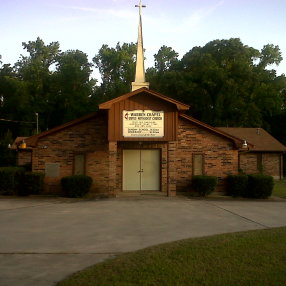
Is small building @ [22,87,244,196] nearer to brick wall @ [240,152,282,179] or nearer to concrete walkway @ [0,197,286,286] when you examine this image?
concrete walkway @ [0,197,286,286]

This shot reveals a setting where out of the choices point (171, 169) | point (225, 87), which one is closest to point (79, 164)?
point (171, 169)

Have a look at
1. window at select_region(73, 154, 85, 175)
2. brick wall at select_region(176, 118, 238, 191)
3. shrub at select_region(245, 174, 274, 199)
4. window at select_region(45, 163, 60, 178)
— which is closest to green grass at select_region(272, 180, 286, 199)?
shrub at select_region(245, 174, 274, 199)

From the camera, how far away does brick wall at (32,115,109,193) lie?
66.4ft

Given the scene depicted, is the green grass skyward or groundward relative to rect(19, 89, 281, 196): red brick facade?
groundward

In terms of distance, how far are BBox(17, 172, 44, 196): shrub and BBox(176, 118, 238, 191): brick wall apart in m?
6.72

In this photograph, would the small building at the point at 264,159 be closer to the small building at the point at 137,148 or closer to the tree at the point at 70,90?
the small building at the point at 137,148

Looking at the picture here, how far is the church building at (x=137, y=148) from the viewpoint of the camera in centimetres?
1902

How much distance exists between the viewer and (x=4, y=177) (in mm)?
18719

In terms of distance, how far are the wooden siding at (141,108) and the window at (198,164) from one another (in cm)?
245

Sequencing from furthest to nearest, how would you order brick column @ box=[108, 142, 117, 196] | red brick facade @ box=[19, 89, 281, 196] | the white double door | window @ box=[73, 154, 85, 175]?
the white double door
window @ box=[73, 154, 85, 175]
red brick facade @ box=[19, 89, 281, 196]
brick column @ box=[108, 142, 117, 196]

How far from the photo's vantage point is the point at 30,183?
62.3 feet

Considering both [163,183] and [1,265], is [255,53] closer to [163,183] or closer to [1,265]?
[163,183]

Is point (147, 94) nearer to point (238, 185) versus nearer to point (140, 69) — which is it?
point (140, 69)

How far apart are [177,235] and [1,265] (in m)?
4.21
